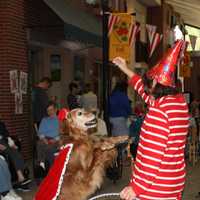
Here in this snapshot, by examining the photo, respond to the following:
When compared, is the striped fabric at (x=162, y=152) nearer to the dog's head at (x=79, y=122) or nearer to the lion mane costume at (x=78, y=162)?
the lion mane costume at (x=78, y=162)

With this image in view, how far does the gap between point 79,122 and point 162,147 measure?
1.76m

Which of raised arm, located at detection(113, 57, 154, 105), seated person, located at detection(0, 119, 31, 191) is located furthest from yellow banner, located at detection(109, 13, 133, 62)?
raised arm, located at detection(113, 57, 154, 105)

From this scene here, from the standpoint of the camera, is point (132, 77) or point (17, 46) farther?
point (17, 46)

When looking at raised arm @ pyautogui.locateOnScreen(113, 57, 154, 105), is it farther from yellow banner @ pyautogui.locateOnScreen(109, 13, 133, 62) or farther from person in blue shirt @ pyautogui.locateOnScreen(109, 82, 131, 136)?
yellow banner @ pyautogui.locateOnScreen(109, 13, 133, 62)

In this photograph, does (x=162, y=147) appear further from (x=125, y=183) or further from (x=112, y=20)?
(x=112, y=20)

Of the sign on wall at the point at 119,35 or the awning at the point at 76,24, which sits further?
the sign on wall at the point at 119,35

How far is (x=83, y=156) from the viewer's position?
5.06m

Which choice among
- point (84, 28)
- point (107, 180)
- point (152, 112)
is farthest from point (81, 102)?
point (152, 112)

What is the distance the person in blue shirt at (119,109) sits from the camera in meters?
10.9

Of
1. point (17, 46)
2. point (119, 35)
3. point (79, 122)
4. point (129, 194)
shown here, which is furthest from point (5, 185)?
point (119, 35)

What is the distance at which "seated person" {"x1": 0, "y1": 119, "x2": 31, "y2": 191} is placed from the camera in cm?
854

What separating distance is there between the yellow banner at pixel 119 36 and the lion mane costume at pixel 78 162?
640 centimetres

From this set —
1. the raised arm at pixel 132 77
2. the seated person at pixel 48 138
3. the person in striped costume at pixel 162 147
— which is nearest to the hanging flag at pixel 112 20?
the seated person at pixel 48 138

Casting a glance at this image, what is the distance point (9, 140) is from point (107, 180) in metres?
2.08
